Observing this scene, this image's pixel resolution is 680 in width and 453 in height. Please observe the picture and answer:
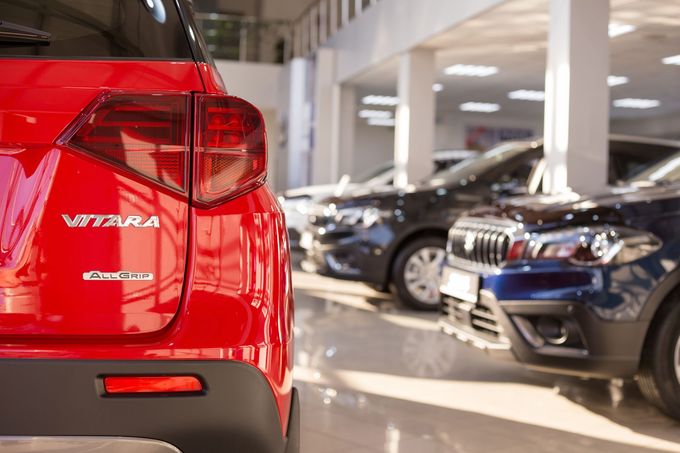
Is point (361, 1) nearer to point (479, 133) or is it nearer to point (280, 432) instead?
point (479, 133)

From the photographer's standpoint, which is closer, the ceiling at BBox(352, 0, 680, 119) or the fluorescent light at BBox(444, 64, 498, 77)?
the ceiling at BBox(352, 0, 680, 119)

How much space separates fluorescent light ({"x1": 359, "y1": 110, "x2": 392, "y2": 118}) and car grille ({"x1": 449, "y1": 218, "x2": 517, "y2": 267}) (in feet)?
64.4

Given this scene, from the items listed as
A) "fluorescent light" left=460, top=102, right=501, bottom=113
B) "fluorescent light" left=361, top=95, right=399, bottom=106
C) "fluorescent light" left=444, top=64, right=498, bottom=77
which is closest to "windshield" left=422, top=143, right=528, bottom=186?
"fluorescent light" left=444, top=64, right=498, bottom=77

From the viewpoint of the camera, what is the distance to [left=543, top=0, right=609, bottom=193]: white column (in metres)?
7.86

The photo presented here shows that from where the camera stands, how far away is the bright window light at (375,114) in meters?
24.9

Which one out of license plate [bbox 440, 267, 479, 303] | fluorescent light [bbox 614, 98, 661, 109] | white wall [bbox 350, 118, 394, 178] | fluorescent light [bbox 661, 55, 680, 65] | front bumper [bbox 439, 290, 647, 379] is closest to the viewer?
front bumper [bbox 439, 290, 647, 379]

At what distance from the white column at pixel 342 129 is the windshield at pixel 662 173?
41.5 feet

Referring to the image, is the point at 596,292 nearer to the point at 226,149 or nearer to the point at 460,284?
the point at 460,284

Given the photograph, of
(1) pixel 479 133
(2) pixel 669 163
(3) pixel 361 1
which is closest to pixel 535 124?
(1) pixel 479 133

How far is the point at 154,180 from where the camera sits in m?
1.86

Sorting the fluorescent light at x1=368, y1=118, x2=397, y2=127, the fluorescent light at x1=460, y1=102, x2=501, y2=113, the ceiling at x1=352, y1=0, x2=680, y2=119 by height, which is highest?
the fluorescent light at x1=460, y1=102, x2=501, y2=113

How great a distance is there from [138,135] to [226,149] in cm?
17

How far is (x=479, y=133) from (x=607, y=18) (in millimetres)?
18793

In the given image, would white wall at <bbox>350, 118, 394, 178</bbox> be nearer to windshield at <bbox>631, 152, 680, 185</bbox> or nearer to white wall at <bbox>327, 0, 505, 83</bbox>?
white wall at <bbox>327, 0, 505, 83</bbox>
